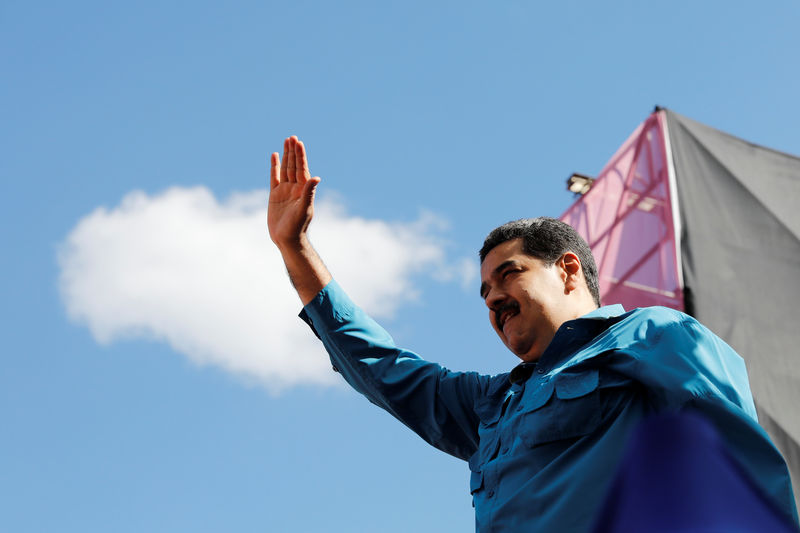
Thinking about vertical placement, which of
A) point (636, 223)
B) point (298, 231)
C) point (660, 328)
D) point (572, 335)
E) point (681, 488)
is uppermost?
point (636, 223)

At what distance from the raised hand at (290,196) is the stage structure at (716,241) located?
4094 millimetres

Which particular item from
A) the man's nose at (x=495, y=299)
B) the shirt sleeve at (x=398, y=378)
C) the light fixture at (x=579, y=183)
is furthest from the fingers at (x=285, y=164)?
the light fixture at (x=579, y=183)

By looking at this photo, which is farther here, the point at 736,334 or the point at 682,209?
the point at 682,209

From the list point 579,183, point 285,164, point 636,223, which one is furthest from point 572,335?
point 579,183

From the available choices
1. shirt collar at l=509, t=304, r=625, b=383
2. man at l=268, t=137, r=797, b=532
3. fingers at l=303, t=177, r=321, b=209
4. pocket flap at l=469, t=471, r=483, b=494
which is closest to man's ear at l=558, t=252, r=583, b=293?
man at l=268, t=137, r=797, b=532

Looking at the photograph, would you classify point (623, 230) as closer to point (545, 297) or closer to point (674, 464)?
point (545, 297)

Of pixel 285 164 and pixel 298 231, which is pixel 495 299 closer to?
pixel 298 231

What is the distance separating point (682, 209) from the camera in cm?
690

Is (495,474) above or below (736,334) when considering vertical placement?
below

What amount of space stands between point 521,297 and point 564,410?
1.63 feet

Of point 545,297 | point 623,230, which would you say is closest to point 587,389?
point 545,297

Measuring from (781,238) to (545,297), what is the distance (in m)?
5.03

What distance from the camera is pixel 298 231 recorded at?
2951 millimetres

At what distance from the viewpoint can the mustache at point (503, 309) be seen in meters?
2.58
